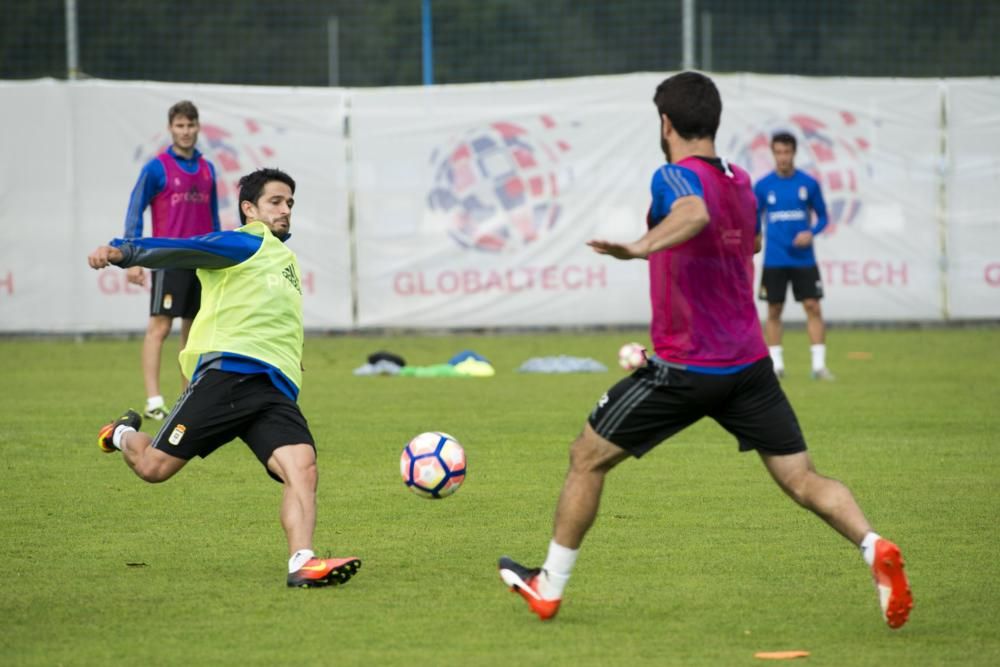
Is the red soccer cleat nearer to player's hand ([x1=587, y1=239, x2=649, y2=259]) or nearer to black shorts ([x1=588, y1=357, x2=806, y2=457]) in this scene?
black shorts ([x1=588, y1=357, x2=806, y2=457])

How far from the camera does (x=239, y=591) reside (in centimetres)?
622

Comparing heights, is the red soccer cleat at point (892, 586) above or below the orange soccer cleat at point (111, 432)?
below

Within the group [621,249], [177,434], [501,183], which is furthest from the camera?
[501,183]

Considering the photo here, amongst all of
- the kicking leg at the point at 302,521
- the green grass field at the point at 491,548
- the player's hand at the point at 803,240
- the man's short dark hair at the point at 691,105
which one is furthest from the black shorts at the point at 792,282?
the man's short dark hair at the point at 691,105

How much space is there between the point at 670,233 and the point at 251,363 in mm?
2143

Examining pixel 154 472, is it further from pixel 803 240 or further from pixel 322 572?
pixel 803 240

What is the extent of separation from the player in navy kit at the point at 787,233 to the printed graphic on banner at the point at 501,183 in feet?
16.6

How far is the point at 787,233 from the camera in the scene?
15250 millimetres

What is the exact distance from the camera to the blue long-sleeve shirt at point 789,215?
15227 millimetres

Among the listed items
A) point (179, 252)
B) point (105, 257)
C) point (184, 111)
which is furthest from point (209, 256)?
point (184, 111)

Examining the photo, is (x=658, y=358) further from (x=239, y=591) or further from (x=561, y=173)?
(x=561, y=173)

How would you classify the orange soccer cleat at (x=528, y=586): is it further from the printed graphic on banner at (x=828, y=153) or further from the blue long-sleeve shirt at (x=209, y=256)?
the printed graphic on banner at (x=828, y=153)

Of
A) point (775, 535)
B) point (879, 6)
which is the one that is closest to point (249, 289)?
point (775, 535)

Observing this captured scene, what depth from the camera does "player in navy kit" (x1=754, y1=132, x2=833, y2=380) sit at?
49.5 ft
